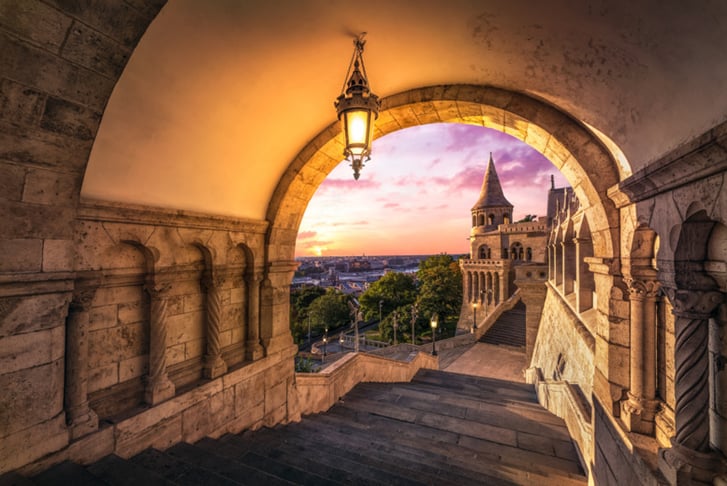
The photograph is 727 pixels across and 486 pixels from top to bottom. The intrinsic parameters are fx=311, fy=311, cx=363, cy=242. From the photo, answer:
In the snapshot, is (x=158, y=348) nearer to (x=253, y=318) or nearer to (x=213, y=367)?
(x=213, y=367)

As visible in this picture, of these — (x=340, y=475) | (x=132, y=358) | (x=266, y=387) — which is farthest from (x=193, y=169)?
(x=340, y=475)

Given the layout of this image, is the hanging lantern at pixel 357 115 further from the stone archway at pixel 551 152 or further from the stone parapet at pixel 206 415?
the stone parapet at pixel 206 415

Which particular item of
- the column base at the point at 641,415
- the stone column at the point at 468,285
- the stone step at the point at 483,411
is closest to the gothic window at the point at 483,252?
the stone column at the point at 468,285

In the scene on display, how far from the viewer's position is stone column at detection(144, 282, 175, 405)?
142 inches

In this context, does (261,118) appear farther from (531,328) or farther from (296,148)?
(531,328)

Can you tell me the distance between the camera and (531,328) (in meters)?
15.5

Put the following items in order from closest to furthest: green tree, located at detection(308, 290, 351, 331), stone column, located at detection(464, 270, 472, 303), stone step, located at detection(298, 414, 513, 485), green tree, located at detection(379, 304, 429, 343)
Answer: stone step, located at detection(298, 414, 513, 485) → green tree, located at detection(379, 304, 429, 343) → stone column, located at detection(464, 270, 472, 303) → green tree, located at detection(308, 290, 351, 331)

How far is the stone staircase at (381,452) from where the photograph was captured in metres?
2.82

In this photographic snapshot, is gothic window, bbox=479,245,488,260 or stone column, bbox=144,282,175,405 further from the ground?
gothic window, bbox=479,245,488,260

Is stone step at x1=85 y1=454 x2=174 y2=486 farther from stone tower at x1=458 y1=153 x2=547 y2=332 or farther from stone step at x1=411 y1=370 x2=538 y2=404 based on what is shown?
stone tower at x1=458 y1=153 x2=547 y2=332

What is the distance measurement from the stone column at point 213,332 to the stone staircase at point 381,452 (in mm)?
851

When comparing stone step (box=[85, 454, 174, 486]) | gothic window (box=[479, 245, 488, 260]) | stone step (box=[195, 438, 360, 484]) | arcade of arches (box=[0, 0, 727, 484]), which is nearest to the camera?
arcade of arches (box=[0, 0, 727, 484])

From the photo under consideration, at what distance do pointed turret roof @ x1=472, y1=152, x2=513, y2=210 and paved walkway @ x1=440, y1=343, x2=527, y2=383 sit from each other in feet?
76.1

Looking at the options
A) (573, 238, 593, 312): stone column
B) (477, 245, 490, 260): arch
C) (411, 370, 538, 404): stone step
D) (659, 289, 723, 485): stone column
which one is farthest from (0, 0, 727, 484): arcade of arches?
(477, 245, 490, 260): arch
